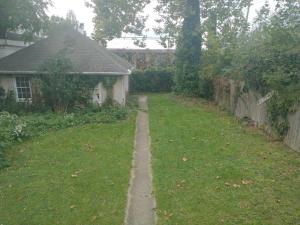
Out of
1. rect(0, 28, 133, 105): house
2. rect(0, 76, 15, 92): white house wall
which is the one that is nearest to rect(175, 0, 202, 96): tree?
rect(0, 28, 133, 105): house

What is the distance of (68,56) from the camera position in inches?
650

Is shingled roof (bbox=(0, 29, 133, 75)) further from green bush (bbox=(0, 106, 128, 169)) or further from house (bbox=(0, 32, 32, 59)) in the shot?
house (bbox=(0, 32, 32, 59))

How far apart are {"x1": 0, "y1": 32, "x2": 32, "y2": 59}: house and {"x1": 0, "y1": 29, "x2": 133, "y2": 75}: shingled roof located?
273 centimetres

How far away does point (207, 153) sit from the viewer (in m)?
8.88

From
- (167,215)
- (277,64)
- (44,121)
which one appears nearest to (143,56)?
(44,121)

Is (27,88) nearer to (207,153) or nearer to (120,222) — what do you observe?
Answer: (207,153)

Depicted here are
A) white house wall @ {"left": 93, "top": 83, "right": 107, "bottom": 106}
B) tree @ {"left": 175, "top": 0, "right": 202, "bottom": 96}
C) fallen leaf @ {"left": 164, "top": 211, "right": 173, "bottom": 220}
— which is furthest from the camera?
tree @ {"left": 175, "top": 0, "right": 202, "bottom": 96}

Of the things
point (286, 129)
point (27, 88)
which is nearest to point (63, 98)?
point (27, 88)

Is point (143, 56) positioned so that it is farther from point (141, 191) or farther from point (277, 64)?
point (141, 191)

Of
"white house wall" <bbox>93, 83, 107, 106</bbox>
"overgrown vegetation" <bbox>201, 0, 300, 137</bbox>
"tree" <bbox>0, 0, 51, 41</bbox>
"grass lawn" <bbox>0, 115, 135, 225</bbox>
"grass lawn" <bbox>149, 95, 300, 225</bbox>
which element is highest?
"tree" <bbox>0, 0, 51, 41</bbox>

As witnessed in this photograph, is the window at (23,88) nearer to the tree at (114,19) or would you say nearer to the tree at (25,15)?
the tree at (25,15)

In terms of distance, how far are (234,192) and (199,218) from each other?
135 cm

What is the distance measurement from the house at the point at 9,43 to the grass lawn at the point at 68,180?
1135 cm

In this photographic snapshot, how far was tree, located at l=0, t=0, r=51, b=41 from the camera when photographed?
15.5 meters
